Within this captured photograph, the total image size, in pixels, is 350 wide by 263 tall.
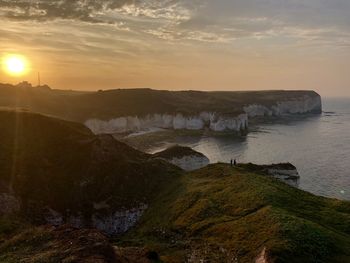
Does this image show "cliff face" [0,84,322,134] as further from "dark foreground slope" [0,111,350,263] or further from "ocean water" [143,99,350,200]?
"dark foreground slope" [0,111,350,263]

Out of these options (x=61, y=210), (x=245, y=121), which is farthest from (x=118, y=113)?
(x=61, y=210)

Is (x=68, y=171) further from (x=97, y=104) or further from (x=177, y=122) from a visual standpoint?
(x=97, y=104)

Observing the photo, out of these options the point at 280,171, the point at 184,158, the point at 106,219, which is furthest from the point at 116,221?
the point at 184,158

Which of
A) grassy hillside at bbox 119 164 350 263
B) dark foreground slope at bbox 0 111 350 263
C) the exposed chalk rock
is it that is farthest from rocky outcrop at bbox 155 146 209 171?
the exposed chalk rock

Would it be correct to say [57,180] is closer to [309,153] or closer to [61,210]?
[61,210]

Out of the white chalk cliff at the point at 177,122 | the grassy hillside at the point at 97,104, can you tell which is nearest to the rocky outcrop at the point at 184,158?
the grassy hillside at the point at 97,104

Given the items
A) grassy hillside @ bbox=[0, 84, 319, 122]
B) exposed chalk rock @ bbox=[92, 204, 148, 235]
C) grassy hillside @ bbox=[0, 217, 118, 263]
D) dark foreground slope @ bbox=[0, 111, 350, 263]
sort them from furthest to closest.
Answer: grassy hillside @ bbox=[0, 84, 319, 122]
exposed chalk rock @ bbox=[92, 204, 148, 235]
dark foreground slope @ bbox=[0, 111, 350, 263]
grassy hillside @ bbox=[0, 217, 118, 263]
